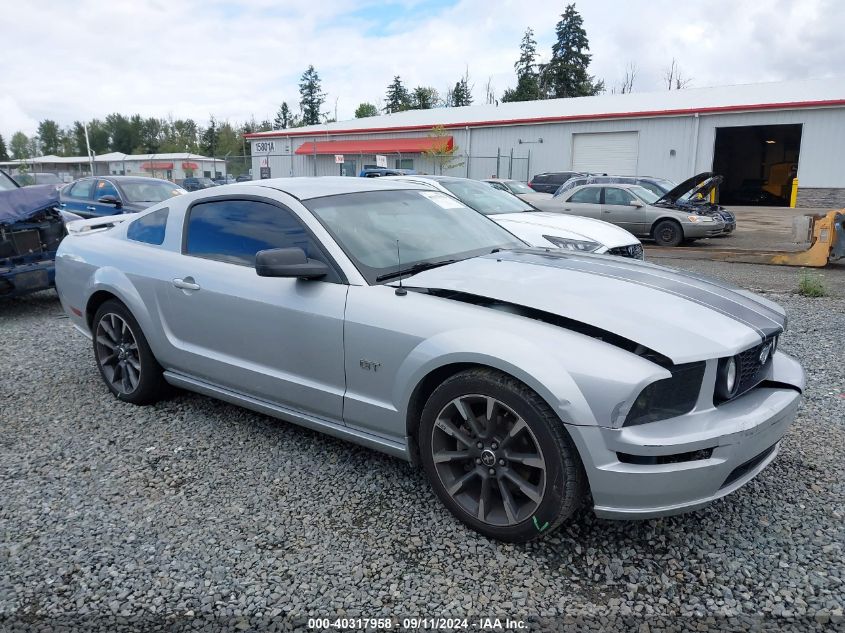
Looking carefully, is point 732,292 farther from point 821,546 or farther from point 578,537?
point 578,537

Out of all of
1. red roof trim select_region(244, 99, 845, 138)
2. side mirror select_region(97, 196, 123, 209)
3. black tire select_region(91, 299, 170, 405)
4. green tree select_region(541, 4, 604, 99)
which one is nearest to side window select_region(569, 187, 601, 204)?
side mirror select_region(97, 196, 123, 209)

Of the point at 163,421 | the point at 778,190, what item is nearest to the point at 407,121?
the point at 778,190

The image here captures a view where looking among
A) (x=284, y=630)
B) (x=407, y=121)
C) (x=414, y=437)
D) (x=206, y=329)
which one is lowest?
(x=284, y=630)

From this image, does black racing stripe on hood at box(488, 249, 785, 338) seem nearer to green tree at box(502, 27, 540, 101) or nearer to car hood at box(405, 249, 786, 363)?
car hood at box(405, 249, 786, 363)

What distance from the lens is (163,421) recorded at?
420 cm

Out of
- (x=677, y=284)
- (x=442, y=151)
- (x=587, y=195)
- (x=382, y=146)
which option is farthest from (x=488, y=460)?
(x=382, y=146)

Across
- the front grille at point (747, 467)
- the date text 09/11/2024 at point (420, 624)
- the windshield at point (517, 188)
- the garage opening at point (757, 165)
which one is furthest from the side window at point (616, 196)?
the garage opening at point (757, 165)

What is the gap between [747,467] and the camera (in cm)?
265

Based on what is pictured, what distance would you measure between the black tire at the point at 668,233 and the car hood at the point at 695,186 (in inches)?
21.6

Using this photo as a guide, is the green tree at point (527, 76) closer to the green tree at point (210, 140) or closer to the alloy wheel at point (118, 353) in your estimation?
the green tree at point (210, 140)

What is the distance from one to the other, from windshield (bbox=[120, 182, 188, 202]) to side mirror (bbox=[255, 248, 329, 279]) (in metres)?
10.3

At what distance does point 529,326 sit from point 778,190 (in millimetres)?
36758

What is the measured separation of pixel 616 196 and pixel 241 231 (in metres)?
13.0

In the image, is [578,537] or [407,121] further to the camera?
[407,121]
